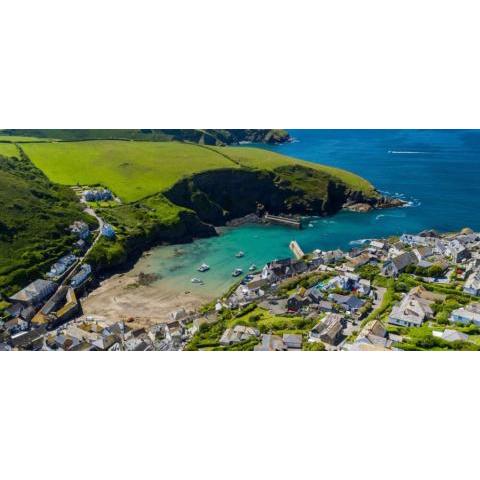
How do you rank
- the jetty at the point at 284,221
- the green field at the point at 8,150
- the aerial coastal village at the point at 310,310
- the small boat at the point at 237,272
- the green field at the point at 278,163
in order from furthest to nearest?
1. the green field at the point at 278,163
2. the jetty at the point at 284,221
3. the green field at the point at 8,150
4. the small boat at the point at 237,272
5. the aerial coastal village at the point at 310,310

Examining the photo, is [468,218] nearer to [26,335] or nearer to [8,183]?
[26,335]

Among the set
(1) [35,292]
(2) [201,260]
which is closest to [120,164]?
(2) [201,260]

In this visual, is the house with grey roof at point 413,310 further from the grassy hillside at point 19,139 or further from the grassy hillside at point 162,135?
the grassy hillside at point 19,139

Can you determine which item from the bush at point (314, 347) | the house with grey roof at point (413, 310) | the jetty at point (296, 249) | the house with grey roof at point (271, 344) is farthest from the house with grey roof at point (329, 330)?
the jetty at point (296, 249)

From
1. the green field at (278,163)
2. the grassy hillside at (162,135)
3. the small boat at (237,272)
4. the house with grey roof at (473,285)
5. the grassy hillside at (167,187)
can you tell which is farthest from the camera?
the green field at (278,163)

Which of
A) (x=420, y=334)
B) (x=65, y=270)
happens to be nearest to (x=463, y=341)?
(x=420, y=334)
